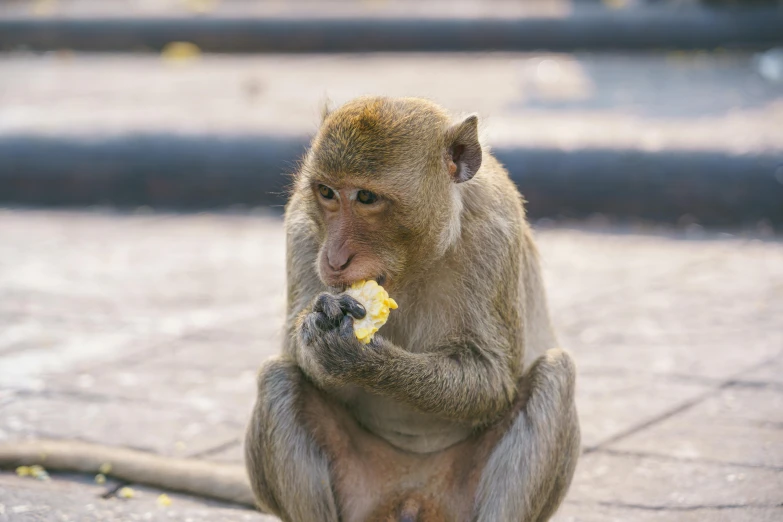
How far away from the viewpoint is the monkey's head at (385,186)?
358 centimetres

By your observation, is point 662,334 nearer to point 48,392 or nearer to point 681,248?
point 681,248

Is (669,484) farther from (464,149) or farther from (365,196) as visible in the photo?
(365,196)

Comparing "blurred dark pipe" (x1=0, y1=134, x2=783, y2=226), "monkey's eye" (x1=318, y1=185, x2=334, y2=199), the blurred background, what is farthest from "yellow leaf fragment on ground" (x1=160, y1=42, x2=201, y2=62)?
"monkey's eye" (x1=318, y1=185, x2=334, y2=199)

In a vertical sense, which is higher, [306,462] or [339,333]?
[339,333]

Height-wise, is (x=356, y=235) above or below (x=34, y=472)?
above

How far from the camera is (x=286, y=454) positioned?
3.84 meters

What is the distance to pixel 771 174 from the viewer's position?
926 centimetres

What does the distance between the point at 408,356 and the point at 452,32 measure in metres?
12.7

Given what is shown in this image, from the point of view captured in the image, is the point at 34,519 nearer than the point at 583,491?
Yes

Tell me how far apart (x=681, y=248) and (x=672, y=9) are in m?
7.88

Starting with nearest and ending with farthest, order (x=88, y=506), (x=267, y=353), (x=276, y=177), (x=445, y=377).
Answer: (x=445, y=377), (x=88, y=506), (x=267, y=353), (x=276, y=177)

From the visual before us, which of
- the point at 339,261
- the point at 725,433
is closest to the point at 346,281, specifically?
the point at 339,261

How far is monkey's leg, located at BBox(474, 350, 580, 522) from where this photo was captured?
Answer: 12.3 ft

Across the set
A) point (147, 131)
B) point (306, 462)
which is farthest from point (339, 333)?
point (147, 131)
